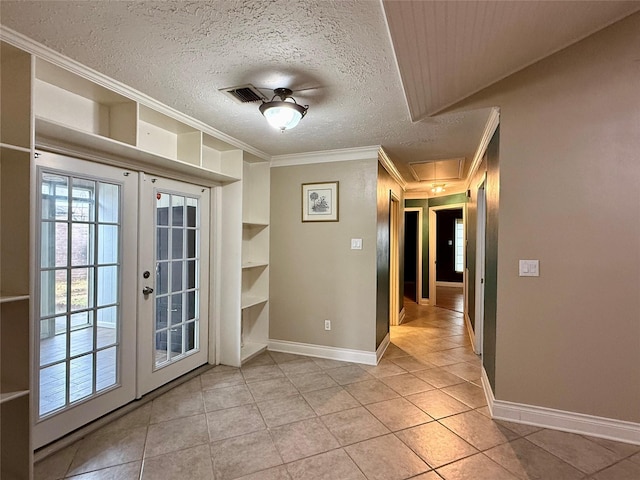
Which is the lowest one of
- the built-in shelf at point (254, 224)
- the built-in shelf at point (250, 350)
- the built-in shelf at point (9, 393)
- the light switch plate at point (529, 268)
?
the built-in shelf at point (250, 350)

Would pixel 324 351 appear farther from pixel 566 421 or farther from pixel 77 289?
pixel 77 289

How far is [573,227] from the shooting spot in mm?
2221

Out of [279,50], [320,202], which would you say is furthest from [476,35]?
[320,202]

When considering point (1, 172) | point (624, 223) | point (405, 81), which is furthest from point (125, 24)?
point (624, 223)

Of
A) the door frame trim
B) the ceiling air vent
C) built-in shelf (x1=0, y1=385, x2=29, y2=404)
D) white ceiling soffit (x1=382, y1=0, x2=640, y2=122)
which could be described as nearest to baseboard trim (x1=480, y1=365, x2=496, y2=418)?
white ceiling soffit (x1=382, y1=0, x2=640, y2=122)

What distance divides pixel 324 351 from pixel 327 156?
7.25 ft

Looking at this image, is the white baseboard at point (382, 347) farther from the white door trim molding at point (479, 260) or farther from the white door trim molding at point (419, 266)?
the white door trim molding at point (419, 266)

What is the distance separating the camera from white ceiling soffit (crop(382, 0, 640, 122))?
153 centimetres

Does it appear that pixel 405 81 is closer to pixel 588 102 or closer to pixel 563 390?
pixel 588 102

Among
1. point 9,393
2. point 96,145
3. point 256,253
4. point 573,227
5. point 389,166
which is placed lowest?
point 9,393

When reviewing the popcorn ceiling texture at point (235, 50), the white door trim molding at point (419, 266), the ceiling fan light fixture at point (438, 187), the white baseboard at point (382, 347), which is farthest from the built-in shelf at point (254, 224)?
the white door trim molding at point (419, 266)

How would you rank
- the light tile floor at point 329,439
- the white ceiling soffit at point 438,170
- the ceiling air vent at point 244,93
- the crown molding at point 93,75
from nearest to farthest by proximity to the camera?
the crown molding at point 93,75 < the light tile floor at point 329,439 < the ceiling air vent at point 244,93 < the white ceiling soffit at point 438,170

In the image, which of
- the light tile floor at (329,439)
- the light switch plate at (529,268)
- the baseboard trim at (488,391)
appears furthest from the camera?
the baseboard trim at (488,391)

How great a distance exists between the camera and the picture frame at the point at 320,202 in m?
3.73
